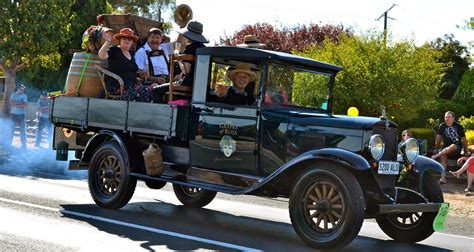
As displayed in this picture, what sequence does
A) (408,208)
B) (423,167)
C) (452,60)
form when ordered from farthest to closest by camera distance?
1. (452,60)
2. (423,167)
3. (408,208)

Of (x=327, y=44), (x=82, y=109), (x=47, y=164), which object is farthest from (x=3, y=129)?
(x=82, y=109)

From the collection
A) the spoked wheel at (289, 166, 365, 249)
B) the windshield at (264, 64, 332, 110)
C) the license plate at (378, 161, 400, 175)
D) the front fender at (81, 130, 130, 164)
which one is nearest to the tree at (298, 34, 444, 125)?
the windshield at (264, 64, 332, 110)

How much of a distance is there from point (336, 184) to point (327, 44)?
13.8m

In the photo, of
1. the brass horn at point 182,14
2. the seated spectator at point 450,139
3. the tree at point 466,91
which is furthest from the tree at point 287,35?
the brass horn at point 182,14

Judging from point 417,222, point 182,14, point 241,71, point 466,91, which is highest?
point 466,91

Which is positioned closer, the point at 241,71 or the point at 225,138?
the point at 225,138

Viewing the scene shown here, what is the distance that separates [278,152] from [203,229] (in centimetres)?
120

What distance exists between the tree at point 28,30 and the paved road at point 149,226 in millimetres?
13075

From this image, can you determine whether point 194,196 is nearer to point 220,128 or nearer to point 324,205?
point 220,128

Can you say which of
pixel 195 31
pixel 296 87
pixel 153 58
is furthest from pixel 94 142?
pixel 296 87

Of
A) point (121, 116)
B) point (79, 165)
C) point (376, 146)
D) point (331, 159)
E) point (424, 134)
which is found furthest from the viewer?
point (424, 134)

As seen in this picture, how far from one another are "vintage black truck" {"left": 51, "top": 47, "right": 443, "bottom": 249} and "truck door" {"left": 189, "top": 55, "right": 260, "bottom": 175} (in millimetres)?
12

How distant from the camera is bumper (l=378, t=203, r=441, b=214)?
653cm

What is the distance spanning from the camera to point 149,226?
24.8ft
